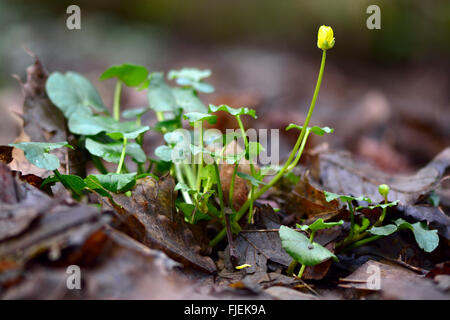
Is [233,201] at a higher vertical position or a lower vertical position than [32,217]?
lower

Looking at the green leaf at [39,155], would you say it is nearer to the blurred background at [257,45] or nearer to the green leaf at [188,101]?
the green leaf at [188,101]

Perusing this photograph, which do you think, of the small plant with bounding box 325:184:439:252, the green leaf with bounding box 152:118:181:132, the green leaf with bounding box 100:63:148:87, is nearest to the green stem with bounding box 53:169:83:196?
the green leaf with bounding box 152:118:181:132

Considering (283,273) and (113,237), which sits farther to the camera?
(283,273)

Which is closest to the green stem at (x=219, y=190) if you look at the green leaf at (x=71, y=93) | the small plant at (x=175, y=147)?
the small plant at (x=175, y=147)

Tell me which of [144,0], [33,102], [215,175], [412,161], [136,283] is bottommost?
[412,161]

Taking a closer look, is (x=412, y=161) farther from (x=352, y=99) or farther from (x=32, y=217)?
(x=32, y=217)

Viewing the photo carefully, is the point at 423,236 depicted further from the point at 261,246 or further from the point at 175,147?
the point at 175,147

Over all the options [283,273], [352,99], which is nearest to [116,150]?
[283,273]

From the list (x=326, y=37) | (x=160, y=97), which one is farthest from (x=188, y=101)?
(x=326, y=37)
